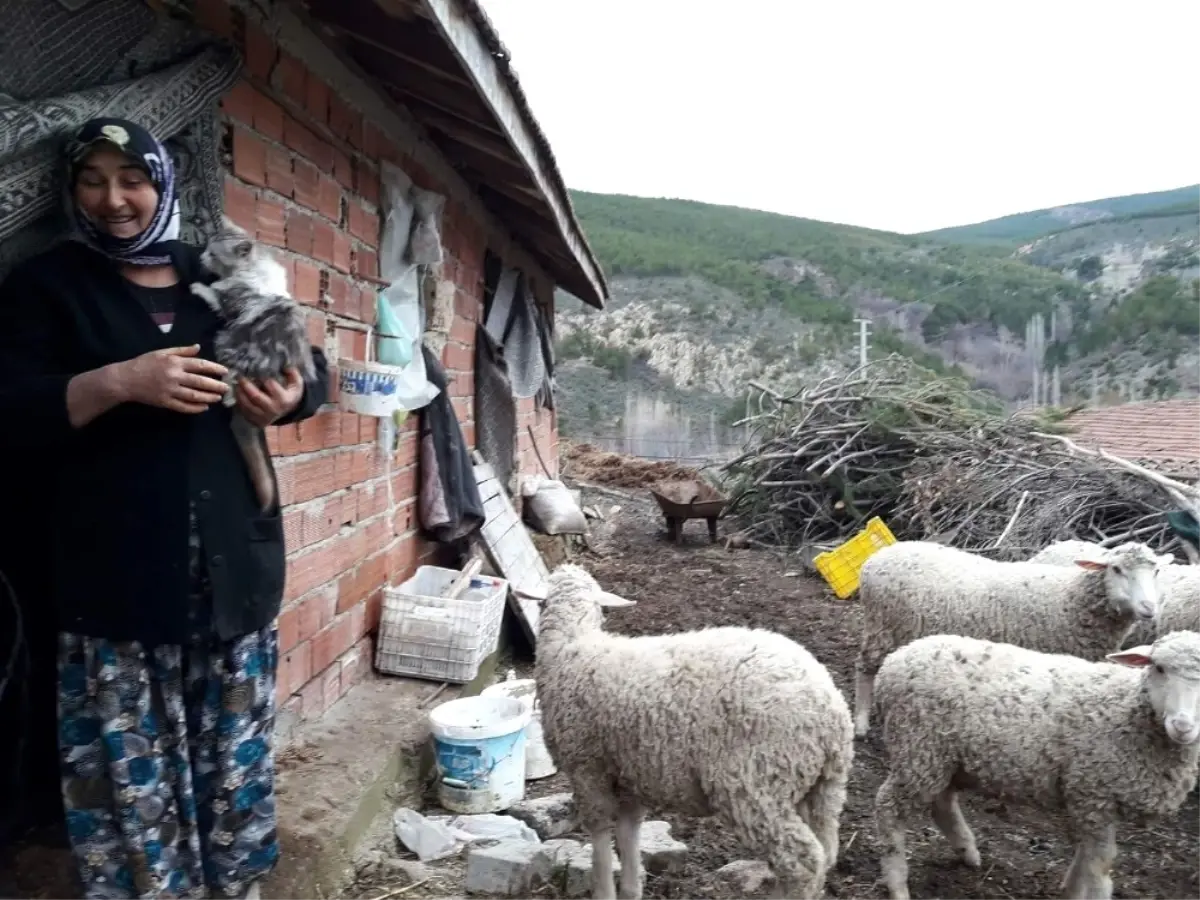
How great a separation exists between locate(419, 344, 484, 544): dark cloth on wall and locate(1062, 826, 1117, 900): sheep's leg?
3.56 m

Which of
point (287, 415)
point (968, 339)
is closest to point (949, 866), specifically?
point (287, 415)

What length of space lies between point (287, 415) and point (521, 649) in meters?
4.19

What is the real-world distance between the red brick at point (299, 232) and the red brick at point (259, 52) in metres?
0.51

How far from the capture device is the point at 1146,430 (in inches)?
615

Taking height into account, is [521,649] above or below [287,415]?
below

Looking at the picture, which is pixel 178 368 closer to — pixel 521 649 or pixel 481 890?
pixel 481 890

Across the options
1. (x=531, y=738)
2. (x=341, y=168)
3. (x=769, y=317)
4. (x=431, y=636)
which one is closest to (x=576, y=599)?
(x=531, y=738)

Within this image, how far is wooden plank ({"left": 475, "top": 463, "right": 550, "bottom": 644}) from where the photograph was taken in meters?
5.87

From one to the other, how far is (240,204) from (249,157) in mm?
178

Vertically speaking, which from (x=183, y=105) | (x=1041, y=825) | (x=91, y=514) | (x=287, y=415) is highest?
(x=183, y=105)

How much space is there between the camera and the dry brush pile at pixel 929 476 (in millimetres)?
7703

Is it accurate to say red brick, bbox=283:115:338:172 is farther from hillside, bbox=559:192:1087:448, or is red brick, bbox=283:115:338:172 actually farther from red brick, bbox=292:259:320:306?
hillside, bbox=559:192:1087:448

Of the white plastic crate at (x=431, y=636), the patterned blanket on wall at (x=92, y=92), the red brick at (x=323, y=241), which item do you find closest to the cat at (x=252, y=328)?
the patterned blanket on wall at (x=92, y=92)

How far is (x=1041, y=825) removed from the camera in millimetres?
3895
